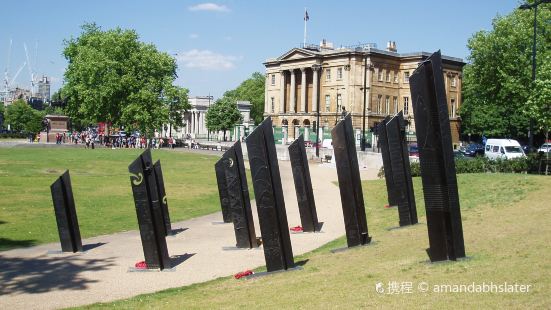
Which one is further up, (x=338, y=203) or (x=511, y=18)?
(x=511, y=18)

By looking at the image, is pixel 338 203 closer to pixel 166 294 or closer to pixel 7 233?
pixel 7 233

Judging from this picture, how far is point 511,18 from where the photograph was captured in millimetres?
54594

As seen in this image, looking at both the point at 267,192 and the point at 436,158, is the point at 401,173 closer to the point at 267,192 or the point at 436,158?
the point at 267,192

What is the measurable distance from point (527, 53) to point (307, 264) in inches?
1757

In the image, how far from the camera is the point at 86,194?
2719cm

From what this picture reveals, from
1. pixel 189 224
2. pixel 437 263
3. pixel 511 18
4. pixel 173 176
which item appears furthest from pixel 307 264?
pixel 511 18

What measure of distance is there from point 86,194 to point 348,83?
65966mm

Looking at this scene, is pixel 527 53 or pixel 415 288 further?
pixel 527 53

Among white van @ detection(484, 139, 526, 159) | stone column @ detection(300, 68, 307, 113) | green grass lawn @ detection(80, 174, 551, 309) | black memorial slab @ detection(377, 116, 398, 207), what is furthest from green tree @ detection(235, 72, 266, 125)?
green grass lawn @ detection(80, 174, 551, 309)

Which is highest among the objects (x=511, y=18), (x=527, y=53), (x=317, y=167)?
(x=511, y=18)

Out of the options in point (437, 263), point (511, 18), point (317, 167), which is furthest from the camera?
point (511, 18)

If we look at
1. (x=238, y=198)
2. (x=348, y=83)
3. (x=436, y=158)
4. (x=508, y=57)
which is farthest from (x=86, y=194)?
(x=348, y=83)

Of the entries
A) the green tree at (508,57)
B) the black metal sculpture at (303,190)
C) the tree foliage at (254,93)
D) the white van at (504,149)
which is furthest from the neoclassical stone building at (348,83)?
the black metal sculpture at (303,190)

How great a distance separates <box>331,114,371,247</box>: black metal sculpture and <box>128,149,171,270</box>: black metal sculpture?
450cm
